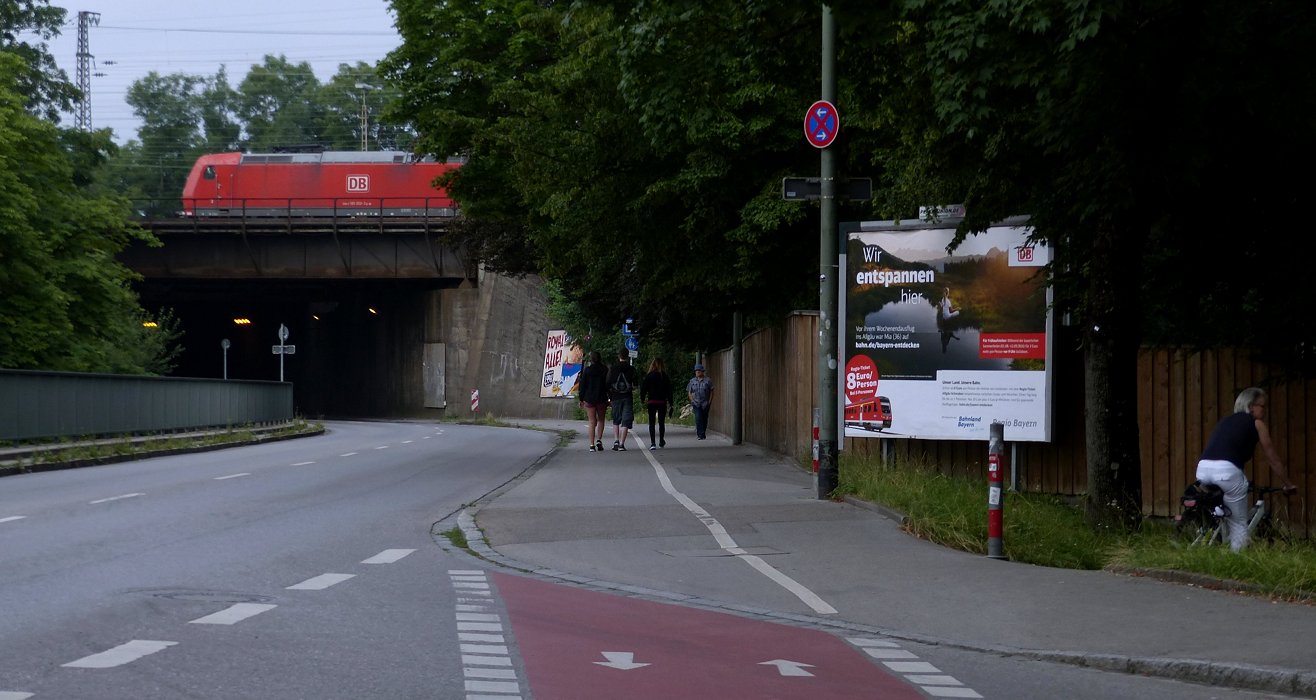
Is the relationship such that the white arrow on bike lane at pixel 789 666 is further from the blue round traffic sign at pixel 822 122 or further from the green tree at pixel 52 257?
the green tree at pixel 52 257

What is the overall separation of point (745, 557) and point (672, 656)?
4.35 meters

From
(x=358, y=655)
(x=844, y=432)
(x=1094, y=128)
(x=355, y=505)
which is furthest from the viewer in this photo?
(x=844, y=432)

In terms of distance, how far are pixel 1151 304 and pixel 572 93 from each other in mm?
11876

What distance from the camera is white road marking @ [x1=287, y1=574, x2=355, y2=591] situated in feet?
32.1

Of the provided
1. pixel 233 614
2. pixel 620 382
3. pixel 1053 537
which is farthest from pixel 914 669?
pixel 620 382

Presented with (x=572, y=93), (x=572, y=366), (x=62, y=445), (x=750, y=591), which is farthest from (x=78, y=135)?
(x=750, y=591)

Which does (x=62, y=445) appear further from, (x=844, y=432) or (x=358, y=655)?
(x=358, y=655)

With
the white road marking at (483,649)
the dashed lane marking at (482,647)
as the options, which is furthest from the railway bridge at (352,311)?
the white road marking at (483,649)

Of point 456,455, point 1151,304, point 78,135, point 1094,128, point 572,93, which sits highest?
point 78,135

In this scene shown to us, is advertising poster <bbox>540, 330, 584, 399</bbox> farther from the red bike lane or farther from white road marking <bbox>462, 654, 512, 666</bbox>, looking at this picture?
white road marking <bbox>462, 654, 512, 666</bbox>

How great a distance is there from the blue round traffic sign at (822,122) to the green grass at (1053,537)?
385 cm

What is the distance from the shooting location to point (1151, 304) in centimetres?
1543

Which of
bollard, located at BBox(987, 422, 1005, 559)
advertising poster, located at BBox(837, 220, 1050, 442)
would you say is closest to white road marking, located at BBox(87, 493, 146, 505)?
advertising poster, located at BBox(837, 220, 1050, 442)

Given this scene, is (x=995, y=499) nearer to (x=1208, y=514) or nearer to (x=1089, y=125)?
(x=1208, y=514)
